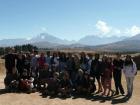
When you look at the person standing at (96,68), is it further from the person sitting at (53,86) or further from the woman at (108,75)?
the person sitting at (53,86)

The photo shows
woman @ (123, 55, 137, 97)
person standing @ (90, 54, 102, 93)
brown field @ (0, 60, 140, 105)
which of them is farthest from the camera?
person standing @ (90, 54, 102, 93)

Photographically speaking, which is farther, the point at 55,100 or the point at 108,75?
the point at 108,75

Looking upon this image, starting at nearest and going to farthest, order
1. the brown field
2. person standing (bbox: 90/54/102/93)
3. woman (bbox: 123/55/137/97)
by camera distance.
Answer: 1. the brown field
2. woman (bbox: 123/55/137/97)
3. person standing (bbox: 90/54/102/93)

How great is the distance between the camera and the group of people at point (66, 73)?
15.7 metres

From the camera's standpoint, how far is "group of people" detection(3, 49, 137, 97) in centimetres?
1574

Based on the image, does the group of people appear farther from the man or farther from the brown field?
the brown field

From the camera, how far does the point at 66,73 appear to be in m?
15.8

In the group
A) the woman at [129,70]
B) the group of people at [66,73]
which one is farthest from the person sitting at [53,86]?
the woman at [129,70]

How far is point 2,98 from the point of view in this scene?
1474 cm

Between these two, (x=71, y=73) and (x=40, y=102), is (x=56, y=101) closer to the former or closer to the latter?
(x=40, y=102)

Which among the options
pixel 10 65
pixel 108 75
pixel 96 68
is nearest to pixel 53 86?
pixel 96 68

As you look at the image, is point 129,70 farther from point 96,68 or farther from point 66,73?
point 66,73

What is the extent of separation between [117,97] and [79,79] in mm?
1963

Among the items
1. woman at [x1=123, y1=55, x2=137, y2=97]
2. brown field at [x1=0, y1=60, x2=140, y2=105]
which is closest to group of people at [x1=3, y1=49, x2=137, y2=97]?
woman at [x1=123, y1=55, x2=137, y2=97]
